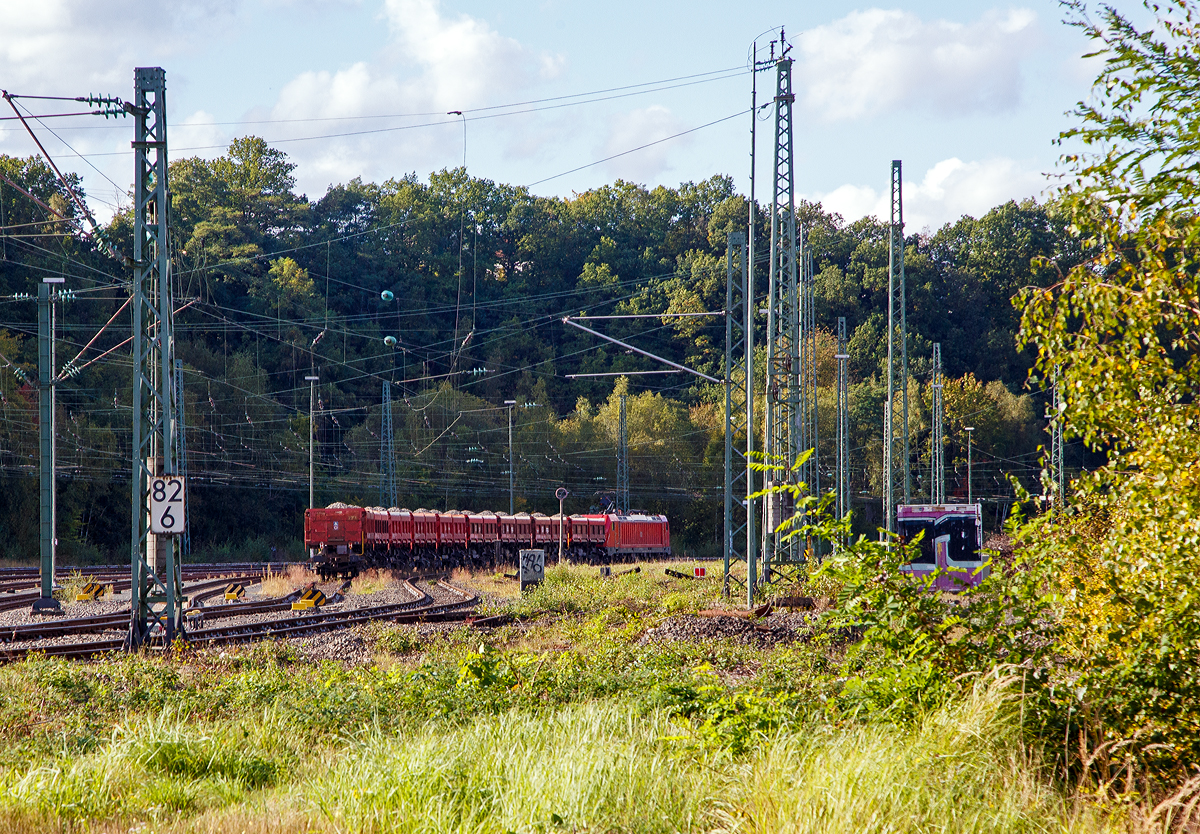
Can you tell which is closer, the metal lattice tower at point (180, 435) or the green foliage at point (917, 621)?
the green foliage at point (917, 621)

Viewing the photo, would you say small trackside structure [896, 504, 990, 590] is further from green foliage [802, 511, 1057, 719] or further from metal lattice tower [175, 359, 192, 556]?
green foliage [802, 511, 1057, 719]

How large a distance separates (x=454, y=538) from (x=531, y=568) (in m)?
17.6

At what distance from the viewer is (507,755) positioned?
7.10m

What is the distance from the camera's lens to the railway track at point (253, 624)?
14.7 m

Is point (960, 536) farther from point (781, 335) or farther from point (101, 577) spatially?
point (101, 577)

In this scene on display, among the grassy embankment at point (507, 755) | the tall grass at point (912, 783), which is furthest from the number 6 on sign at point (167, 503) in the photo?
the tall grass at point (912, 783)

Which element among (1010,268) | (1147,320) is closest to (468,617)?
(1147,320)

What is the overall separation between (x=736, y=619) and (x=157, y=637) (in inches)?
339

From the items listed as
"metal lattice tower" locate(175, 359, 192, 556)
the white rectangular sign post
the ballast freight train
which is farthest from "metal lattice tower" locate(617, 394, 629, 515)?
the white rectangular sign post

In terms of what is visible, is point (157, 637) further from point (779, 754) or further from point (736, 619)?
point (779, 754)

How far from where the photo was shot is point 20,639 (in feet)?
53.2

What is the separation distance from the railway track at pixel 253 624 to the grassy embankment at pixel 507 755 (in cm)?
290

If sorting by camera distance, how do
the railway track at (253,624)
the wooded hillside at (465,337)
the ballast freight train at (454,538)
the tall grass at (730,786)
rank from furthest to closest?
the wooded hillside at (465,337)
the ballast freight train at (454,538)
the railway track at (253,624)
the tall grass at (730,786)

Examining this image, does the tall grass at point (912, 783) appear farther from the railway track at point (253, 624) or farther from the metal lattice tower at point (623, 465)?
the metal lattice tower at point (623, 465)
